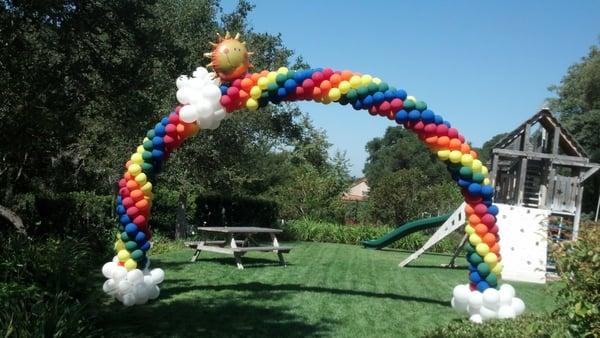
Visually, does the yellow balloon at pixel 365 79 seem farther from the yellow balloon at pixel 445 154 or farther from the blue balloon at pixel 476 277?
the blue balloon at pixel 476 277

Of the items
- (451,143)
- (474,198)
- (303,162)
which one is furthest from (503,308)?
(303,162)

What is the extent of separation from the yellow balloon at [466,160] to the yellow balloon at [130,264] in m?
4.72

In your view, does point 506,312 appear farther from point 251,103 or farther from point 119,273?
point 119,273

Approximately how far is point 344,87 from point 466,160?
1.94 metres

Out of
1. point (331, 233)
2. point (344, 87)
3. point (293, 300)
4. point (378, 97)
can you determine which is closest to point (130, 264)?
point (293, 300)

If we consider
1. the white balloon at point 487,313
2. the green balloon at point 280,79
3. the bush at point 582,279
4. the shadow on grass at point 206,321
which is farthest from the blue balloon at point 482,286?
the green balloon at point 280,79

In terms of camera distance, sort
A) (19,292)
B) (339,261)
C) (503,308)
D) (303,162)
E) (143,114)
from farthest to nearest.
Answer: (303,162)
(339,261)
(143,114)
(503,308)
(19,292)

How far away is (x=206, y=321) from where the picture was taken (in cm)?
704

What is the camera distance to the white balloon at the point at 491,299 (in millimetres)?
7230

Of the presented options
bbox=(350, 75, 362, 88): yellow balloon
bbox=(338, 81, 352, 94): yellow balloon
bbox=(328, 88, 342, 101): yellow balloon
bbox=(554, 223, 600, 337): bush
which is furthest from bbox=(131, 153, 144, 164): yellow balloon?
bbox=(554, 223, 600, 337): bush

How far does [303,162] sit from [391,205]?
20004 mm

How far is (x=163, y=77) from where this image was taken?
50.9 feet

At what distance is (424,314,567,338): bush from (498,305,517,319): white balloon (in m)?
1.44

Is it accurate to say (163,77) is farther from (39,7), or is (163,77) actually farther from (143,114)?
(39,7)
